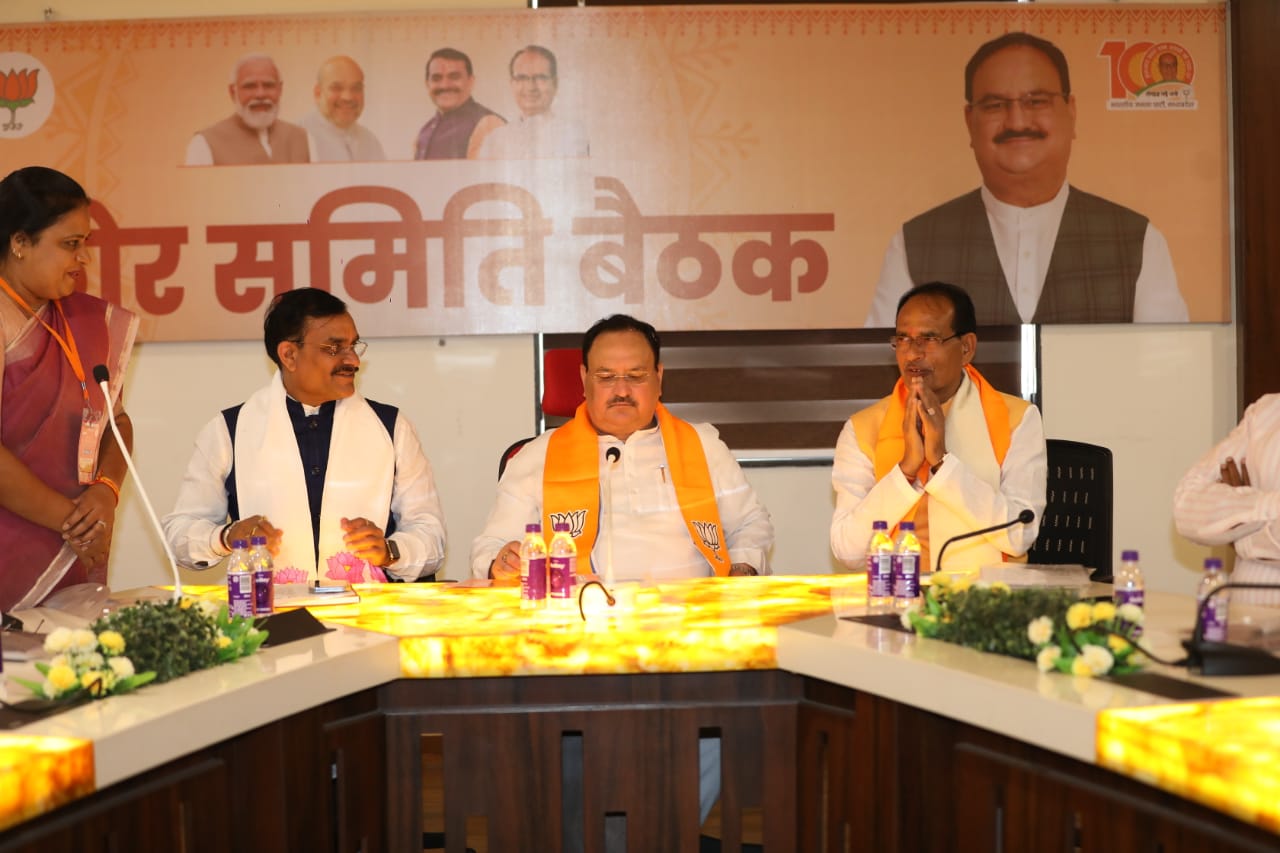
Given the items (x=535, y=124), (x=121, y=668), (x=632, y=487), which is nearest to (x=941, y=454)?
(x=632, y=487)

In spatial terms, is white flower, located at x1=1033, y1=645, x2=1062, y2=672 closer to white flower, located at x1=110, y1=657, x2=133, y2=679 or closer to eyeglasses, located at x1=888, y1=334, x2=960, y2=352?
white flower, located at x1=110, y1=657, x2=133, y2=679

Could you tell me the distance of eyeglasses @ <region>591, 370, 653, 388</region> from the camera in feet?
12.1

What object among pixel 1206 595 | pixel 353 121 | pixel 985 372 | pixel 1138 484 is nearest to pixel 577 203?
pixel 353 121

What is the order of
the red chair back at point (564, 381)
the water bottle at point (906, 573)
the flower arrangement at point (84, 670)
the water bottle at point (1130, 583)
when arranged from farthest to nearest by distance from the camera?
1. the red chair back at point (564, 381)
2. the water bottle at point (906, 573)
3. the water bottle at point (1130, 583)
4. the flower arrangement at point (84, 670)

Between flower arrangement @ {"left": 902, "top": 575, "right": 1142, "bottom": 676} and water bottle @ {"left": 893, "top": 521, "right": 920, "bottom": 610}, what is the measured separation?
0.30 meters

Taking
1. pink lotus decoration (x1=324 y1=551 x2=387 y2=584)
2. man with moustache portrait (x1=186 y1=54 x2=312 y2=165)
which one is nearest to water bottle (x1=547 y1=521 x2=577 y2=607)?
Result: pink lotus decoration (x1=324 y1=551 x2=387 y2=584)

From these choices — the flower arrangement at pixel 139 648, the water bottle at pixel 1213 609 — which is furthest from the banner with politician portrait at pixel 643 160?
the water bottle at pixel 1213 609

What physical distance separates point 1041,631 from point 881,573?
2.45 ft

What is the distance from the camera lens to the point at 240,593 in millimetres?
2750

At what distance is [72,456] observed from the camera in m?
3.36

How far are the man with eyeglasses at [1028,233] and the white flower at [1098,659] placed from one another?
3.03m

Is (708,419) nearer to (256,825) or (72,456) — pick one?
(72,456)

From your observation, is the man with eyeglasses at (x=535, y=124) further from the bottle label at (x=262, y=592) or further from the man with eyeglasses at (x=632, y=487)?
the bottle label at (x=262, y=592)

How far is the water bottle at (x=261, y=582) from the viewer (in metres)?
2.86
